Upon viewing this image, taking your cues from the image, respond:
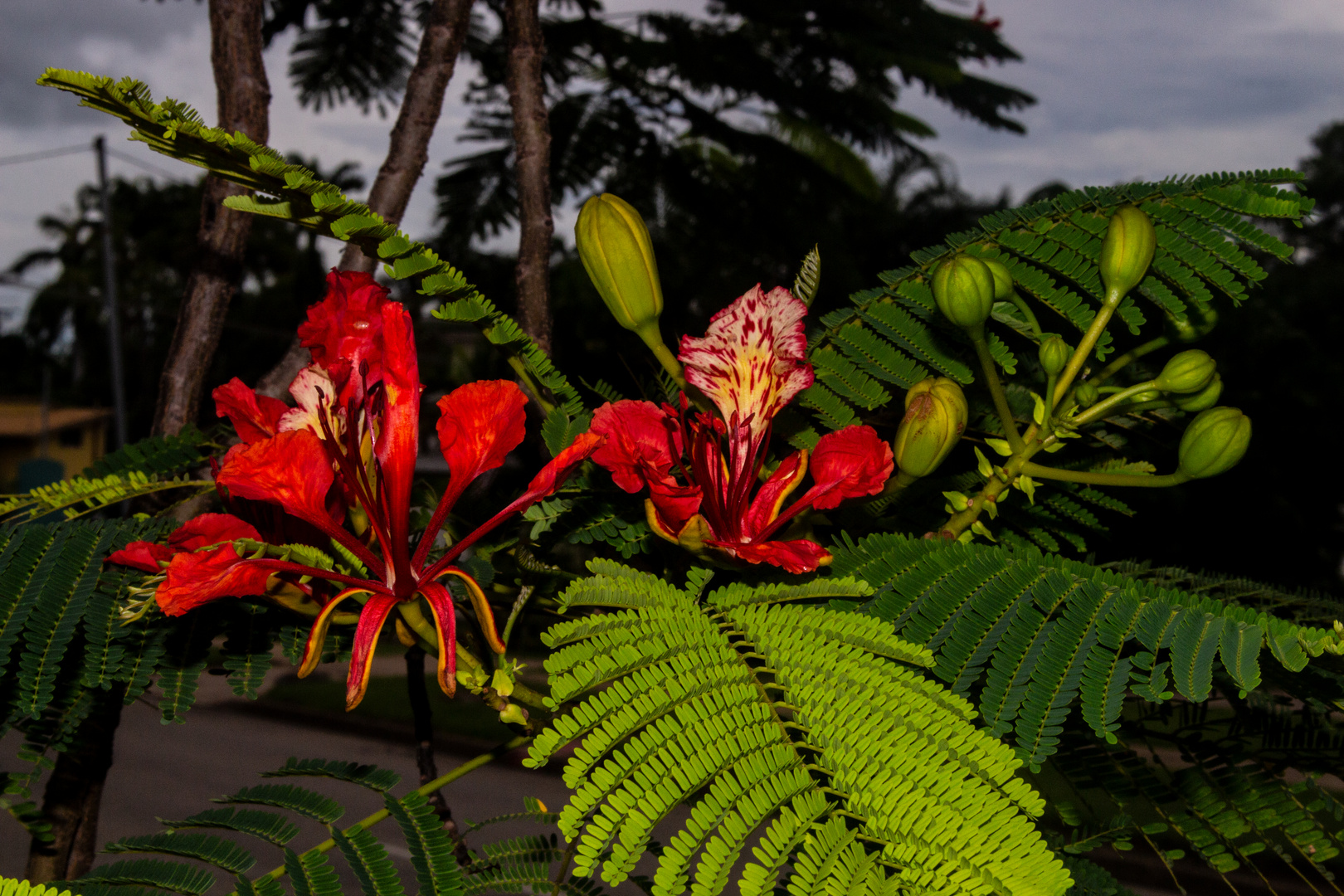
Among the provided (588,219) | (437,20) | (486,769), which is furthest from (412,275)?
(486,769)

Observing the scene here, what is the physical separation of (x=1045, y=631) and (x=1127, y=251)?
10.9 inches

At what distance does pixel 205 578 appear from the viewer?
553mm

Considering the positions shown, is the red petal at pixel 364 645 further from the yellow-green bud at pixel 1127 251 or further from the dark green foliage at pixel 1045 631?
the yellow-green bud at pixel 1127 251

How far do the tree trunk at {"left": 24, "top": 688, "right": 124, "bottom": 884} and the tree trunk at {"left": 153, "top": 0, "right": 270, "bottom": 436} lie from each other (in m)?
0.37

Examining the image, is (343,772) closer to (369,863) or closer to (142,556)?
(369,863)

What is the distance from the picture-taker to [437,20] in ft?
3.75

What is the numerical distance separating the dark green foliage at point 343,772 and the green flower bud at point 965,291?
52cm

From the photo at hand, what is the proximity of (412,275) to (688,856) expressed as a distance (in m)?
0.38

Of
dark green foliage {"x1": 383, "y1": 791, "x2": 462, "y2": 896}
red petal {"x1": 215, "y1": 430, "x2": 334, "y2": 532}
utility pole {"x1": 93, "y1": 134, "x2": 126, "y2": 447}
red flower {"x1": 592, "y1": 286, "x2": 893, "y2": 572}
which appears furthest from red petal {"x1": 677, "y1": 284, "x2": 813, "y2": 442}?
utility pole {"x1": 93, "y1": 134, "x2": 126, "y2": 447}

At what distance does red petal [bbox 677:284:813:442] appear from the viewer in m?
0.67

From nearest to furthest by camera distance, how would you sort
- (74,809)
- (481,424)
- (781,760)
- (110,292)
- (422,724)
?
(781,760) < (481,424) < (422,724) < (74,809) < (110,292)

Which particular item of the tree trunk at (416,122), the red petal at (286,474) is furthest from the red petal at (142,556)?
the tree trunk at (416,122)

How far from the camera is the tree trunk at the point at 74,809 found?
1.08 meters

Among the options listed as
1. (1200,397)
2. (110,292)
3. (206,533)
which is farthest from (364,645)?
(110,292)
